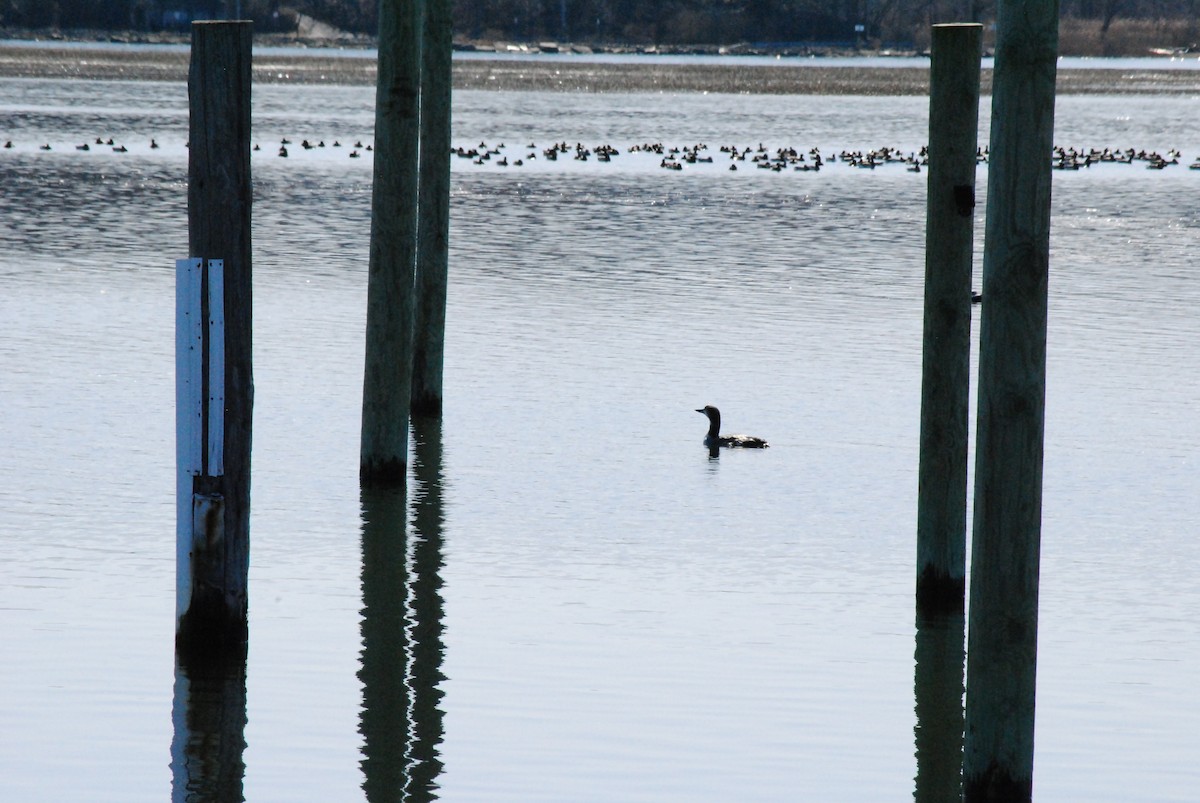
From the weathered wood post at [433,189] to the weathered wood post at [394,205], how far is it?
2.00 m

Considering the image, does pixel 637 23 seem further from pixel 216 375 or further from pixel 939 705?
pixel 216 375

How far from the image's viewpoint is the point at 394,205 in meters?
11.5

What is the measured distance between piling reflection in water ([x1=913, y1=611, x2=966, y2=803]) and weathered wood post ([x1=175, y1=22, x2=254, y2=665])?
3236mm

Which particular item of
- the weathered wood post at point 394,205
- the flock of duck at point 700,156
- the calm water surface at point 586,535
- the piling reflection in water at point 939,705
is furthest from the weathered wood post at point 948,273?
the flock of duck at point 700,156

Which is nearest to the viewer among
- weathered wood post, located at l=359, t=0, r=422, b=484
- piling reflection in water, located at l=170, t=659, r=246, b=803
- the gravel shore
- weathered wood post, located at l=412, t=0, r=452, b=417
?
piling reflection in water, located at l=170, t=659, r=246, b=803

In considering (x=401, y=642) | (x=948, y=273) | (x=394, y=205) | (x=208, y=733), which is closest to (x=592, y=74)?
(x=394, y=205)

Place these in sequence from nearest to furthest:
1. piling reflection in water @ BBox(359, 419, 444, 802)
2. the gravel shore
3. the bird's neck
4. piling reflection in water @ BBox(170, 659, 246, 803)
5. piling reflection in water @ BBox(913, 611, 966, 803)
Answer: piling reflection in water @ BBox(170, 659, 246, 803) → piling reflection in water @ BBox(359, 419, 444, 802) → piling reflection in water @ BBox(913, 611, 966, 803) → the bird's neck → the gravel shore

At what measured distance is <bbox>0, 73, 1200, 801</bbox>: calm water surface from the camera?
7867 millimetres

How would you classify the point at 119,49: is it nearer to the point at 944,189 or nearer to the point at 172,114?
the point at 172,114

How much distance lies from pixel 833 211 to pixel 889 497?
77.1ft

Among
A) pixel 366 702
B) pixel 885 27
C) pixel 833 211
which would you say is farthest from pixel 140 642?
pixel 885 27

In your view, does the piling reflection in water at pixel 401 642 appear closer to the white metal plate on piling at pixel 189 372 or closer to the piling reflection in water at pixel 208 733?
the piling reflection in water at pixel 208 733

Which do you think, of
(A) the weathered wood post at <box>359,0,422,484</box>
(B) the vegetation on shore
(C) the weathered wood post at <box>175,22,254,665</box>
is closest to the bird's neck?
(A) the weathered wood post at <box>359,0,422,484</box>

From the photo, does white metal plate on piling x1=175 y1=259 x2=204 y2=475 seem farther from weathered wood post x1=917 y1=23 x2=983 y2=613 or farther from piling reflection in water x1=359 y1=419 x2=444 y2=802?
weathered wood post x1=917 y1=23 x2=983 y2=613
